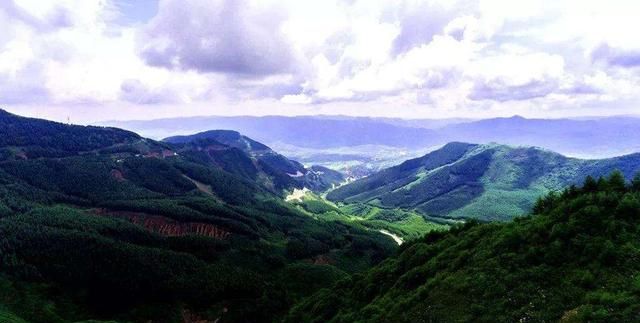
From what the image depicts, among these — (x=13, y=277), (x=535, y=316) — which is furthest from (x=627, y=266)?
(x=13, y=277)

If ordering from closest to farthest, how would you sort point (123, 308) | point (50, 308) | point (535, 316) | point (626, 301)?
point (626, 301) < point (535, 316) < point (50, 308) < point (123, 308)

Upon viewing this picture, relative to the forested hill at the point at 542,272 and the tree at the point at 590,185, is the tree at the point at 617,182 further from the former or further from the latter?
the tree at the point at 590,185

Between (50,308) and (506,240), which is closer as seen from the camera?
(506,240)

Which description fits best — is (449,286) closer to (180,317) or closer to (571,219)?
(571,219)

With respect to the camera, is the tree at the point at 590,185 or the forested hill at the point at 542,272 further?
the tree at the point at 590,185

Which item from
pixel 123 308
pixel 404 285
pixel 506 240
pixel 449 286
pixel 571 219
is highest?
pixel 571 219

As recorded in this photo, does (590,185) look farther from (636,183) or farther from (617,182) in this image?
(636,183)

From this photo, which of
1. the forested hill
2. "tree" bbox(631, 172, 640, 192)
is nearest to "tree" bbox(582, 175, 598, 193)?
the forested hill

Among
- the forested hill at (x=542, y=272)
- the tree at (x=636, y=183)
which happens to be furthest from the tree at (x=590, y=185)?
the tree at (x=636, y=183)
